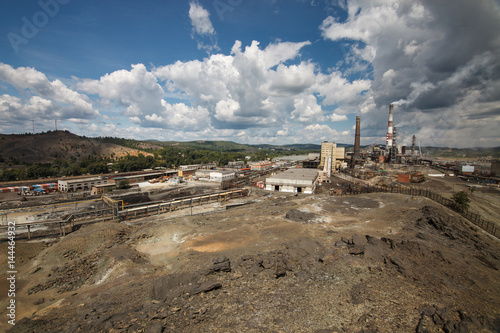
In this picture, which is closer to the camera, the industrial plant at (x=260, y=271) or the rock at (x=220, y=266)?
the industrial plant at (x=260, y=271)

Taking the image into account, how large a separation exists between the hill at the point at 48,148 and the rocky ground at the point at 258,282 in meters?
131

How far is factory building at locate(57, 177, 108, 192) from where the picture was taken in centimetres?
5866

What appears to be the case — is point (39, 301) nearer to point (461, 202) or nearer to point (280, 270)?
point (280, 270)

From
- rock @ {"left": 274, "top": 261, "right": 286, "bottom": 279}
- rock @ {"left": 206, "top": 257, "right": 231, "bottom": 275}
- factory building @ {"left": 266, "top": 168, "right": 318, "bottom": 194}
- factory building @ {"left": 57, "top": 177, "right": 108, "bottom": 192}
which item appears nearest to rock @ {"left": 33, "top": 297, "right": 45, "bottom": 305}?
rock @ {"left": 206, "top": 257, "right": 231, "bottom": 275}

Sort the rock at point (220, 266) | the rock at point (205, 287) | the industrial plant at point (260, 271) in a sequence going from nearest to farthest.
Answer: the industrial plant at point (260, 271) < the rock at point (205, 287) < the rock at point (220, 266)

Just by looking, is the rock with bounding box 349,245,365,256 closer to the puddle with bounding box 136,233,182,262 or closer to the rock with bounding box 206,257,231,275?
the rock with bounding box 206,257,231,275

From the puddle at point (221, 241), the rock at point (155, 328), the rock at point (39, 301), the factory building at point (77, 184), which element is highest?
the rock at point (155, 328)

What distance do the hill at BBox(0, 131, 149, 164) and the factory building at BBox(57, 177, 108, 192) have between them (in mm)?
68979

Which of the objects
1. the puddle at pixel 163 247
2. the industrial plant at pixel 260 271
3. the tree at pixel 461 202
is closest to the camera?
the industrial plant at pixel 260 271

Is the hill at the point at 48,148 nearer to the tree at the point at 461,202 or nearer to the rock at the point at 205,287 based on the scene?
the rock at the point at 205,287

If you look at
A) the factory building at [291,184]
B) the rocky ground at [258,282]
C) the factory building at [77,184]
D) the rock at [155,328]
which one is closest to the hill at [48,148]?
the factory building at [77,184]

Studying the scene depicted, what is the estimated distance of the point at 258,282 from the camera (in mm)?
10156

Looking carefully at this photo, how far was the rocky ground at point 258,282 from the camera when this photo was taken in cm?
752

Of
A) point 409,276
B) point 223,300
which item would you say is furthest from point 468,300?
point 223,300
